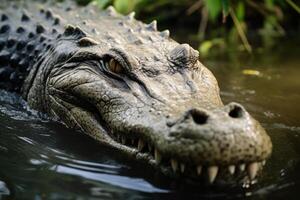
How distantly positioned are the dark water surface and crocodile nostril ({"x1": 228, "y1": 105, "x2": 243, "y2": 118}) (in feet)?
1.30

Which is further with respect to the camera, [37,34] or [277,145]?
[37,34]

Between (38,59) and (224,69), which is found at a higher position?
(38,59)

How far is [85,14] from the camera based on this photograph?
559 cm

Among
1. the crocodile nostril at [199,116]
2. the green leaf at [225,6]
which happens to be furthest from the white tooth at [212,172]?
the green leaf at [225,6]

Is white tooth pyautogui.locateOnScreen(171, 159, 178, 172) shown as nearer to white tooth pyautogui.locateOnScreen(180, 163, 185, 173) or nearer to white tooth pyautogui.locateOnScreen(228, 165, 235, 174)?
white tooth pyautogui.locateOnScreen(180, 163, 185, 173)

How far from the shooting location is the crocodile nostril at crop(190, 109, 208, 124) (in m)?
2.76

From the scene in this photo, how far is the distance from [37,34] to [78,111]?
1472 millimetres

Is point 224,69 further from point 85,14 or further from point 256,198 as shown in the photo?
point 256,198

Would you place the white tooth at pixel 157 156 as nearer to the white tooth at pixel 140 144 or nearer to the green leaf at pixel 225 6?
the white tooth at pixel 140 144

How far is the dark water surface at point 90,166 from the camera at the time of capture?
2830 millimetres

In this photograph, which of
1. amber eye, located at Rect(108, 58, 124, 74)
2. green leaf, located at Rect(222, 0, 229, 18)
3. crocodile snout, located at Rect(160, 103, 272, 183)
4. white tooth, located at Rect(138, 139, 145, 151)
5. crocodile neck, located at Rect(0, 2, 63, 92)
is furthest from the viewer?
green leaf, located at Rect(222, 0, 229, 18)

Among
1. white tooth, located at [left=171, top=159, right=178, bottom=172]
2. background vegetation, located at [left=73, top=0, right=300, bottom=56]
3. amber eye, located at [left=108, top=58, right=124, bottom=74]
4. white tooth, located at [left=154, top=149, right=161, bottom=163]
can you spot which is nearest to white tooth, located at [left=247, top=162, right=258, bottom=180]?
white tooth, located at [left=171, top=159, right=178, bottom=172]

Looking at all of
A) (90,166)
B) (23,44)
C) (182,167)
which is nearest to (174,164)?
(182,167)

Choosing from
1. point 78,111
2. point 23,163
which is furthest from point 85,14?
point 23,163
